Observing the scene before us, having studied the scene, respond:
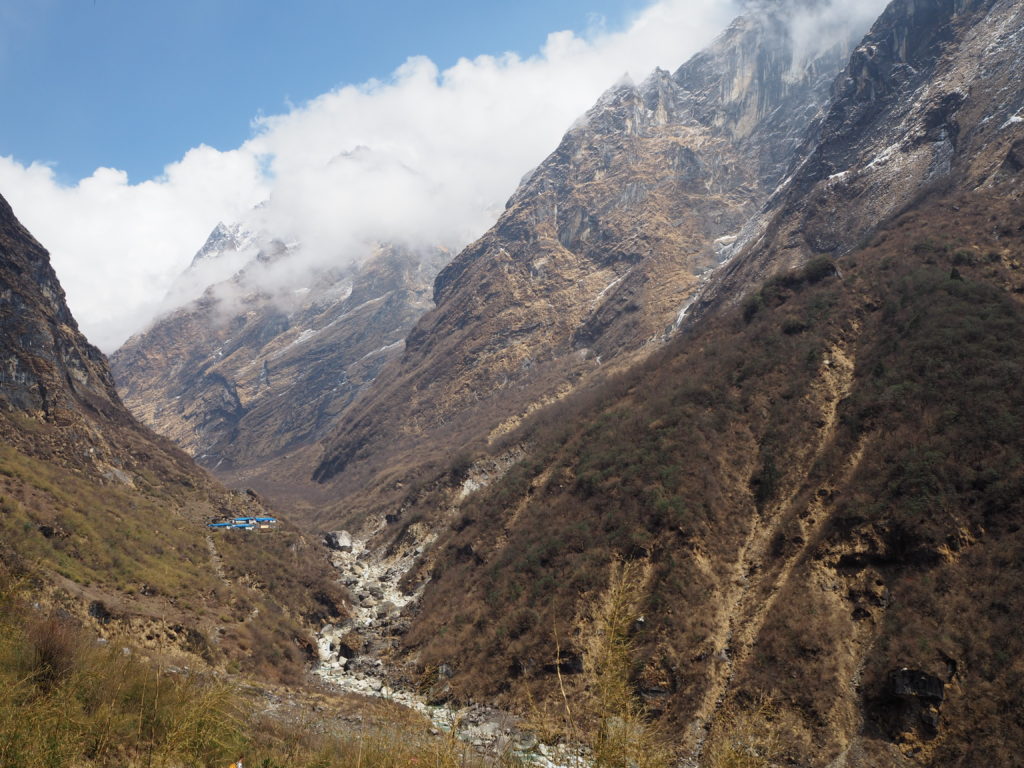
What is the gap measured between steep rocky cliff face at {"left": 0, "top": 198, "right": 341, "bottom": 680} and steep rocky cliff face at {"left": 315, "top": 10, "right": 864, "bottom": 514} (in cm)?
5820

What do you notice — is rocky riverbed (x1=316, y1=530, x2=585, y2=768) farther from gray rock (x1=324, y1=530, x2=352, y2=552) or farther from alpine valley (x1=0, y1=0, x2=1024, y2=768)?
gray rock (x1=324, y1=530, x2=352, y2=552)

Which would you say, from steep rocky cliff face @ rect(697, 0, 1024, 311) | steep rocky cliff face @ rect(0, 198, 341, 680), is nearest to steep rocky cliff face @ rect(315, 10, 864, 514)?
steep rocky cliff face @ rect(697, 0, 1024, 311)

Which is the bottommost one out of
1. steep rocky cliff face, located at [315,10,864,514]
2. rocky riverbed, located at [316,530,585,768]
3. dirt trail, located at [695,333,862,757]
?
rocky riverbed, located at [316,530,585,768]

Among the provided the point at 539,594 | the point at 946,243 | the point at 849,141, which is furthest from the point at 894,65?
the point at 539,594

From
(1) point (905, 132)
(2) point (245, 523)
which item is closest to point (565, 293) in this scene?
(1) point (905, 132)

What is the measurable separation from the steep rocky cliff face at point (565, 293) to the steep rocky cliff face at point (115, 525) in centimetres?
5820

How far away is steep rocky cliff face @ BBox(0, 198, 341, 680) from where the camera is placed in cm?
2864

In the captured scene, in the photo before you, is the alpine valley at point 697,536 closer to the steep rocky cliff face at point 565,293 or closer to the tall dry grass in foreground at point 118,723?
the tall dry grass in foreground at point 118,723

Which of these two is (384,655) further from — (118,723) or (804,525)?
(118,723)

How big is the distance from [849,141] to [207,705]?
136 m

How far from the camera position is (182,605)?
33094mm

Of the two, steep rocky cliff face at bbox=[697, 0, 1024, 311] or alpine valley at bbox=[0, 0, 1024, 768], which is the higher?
steep rocky cliff face at bbox=[697, 0, 1024, 311]

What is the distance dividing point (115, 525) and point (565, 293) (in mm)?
137244

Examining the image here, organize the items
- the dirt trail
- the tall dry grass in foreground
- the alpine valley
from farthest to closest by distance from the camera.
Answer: the dirt trail, the alpine valley, the tall dry grass in foreground
